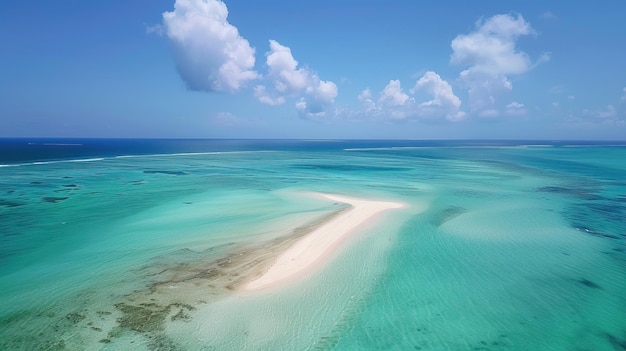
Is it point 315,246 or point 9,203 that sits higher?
point 9,203

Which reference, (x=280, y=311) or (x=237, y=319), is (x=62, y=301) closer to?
(x=237, y=319)

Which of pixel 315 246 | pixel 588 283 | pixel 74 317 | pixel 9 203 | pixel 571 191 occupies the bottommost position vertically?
pixel 588 283

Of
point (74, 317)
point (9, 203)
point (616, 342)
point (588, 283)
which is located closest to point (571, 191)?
point (588, 283)

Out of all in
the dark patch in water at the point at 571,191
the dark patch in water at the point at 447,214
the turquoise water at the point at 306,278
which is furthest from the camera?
the dark patch in water at the point at 571,191

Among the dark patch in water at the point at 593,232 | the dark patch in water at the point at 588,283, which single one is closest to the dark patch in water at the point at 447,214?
the dark patch in water at the point at 593,232

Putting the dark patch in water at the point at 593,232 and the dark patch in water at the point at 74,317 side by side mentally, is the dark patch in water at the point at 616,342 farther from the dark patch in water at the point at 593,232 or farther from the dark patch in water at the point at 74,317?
the dark patch in water at the point at 74,317

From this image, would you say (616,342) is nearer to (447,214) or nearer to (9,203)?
(447,214)

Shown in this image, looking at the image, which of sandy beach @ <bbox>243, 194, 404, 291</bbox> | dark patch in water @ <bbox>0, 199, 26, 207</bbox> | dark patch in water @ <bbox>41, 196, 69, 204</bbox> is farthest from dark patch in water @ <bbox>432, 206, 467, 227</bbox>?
dark patch in water @ <bbox>0, 199, 26, 207</bbox>
